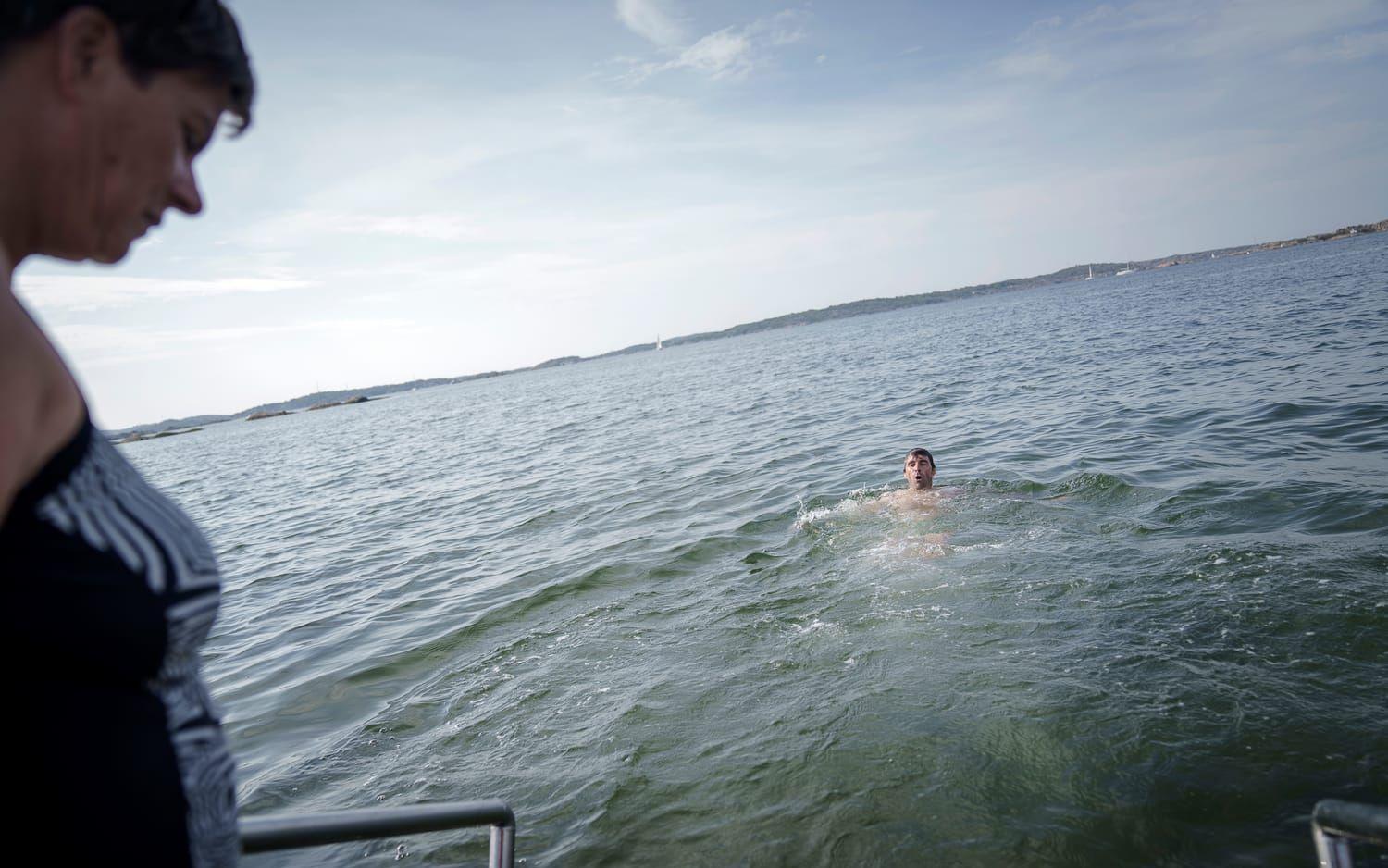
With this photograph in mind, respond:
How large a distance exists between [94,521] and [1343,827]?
8.37ft

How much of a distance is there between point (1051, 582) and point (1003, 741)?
109 inches

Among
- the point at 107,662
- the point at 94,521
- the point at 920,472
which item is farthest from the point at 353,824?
the point at 920,472

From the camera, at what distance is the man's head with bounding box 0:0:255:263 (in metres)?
1.00

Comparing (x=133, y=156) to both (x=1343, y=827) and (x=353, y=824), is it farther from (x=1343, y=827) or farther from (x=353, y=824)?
(x=1343, y=827)

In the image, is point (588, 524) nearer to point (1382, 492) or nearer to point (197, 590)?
point (1382, 492)

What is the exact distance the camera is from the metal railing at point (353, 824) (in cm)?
166

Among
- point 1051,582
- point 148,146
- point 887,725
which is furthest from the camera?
point 1051,582

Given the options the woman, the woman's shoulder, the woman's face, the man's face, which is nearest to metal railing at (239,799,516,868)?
the woman

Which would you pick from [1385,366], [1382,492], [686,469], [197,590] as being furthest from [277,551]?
[1385,366]

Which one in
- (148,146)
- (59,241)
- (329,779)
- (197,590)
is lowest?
(329,779)

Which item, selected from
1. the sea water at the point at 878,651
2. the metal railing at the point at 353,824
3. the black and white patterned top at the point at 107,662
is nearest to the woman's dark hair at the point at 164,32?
→ the black and white patterned top at the point at 107,662

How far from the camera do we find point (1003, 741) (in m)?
4.53

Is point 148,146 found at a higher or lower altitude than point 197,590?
higher

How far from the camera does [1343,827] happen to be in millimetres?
1691
